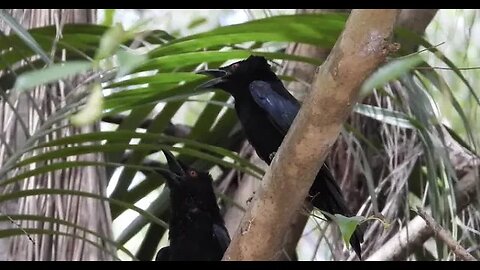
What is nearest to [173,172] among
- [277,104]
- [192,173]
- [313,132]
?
[192,173]

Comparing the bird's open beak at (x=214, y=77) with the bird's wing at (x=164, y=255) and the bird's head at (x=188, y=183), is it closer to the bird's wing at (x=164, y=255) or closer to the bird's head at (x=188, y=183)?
the bird's head at (x=188, y=183)

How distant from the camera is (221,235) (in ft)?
8.27

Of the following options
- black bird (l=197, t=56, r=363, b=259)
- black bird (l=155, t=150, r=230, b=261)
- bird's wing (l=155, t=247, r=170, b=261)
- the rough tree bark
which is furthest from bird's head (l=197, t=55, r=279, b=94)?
bird's wing (l=155, t=247, r=170, b=261)

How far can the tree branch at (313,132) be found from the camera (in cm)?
105

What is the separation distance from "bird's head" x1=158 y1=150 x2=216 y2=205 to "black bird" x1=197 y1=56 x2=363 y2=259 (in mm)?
313

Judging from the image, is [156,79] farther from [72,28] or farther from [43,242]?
[43,242]

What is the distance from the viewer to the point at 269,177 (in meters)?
1.33

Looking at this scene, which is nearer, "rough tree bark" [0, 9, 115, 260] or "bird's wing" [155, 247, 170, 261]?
"rough tree bark" [0, 9, 115, 260]

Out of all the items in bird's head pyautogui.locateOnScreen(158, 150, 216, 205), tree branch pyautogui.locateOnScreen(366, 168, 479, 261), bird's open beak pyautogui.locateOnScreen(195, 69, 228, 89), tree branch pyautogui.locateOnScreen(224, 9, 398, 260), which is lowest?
tree branch pyautogui.locateOnScreen(224, 9, 398, 260)

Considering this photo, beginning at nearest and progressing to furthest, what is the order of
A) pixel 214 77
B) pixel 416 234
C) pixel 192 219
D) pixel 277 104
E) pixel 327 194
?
pixel 327 194, pixel 277 104, pixel 214 77, pixel 192 219, pixel 416 234

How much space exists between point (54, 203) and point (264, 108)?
67 cm

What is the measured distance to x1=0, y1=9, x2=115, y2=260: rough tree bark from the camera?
2.30m

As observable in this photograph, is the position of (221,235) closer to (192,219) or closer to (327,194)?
(192,219)

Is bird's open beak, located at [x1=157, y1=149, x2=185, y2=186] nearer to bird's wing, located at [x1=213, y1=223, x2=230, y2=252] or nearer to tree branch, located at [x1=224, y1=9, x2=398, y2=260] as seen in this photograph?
bird's wing, located at [x1=213, y1=223, x2=230, y2=252]
